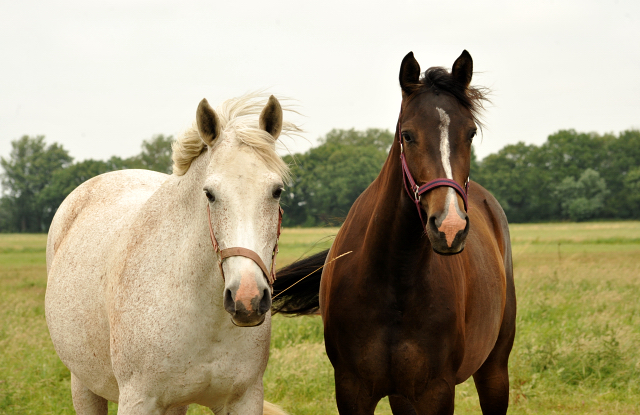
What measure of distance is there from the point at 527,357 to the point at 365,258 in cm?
405

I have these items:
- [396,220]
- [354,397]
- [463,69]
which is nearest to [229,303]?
[396,220]

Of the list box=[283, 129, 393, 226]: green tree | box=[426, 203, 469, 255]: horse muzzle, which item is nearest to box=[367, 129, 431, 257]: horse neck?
box=[426, 203, 469, 255]: horse muzzle

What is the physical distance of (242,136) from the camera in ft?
7.45

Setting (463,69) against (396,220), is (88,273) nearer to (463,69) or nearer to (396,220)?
(396,220)

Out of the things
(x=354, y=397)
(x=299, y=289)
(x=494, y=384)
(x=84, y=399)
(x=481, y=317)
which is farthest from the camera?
(x=299, y=289)

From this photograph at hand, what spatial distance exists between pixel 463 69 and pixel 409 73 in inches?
11.1

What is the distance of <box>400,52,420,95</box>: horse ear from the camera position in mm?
2670

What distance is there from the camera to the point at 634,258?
54.7ft

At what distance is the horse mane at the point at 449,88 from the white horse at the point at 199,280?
72 cm

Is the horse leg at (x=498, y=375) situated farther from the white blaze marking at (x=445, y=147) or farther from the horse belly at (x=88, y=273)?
the horse belly at (x=88, y=273)

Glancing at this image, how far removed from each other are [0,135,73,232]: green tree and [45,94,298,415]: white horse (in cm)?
4752

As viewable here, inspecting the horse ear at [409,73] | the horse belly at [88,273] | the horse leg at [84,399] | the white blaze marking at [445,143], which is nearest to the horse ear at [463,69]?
the horse ear at [409,73]

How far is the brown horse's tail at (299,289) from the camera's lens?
4555 millimetres

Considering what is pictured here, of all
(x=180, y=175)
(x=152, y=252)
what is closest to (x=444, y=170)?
(x=180, y=175)
